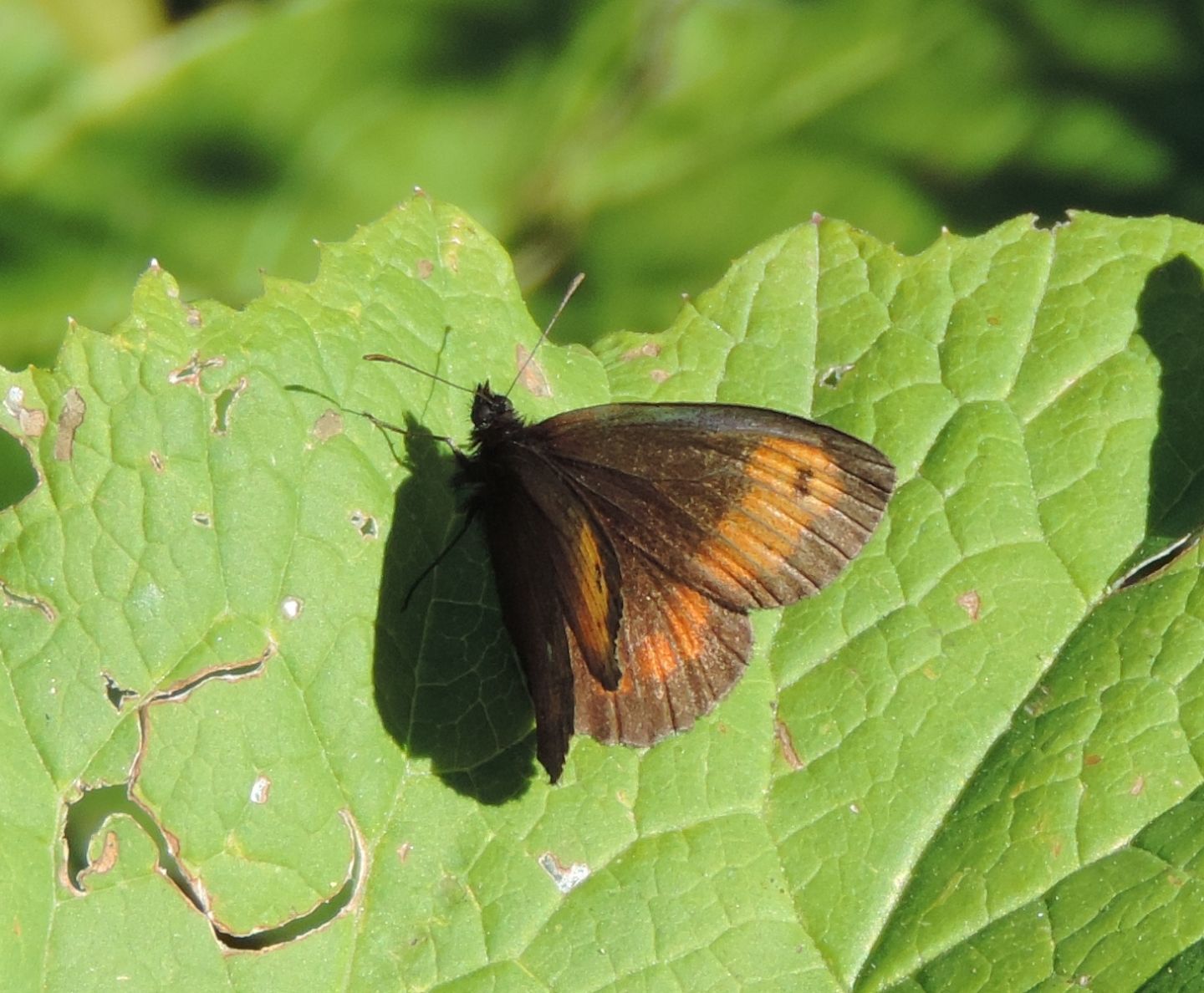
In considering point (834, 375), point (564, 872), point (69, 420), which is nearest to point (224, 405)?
point (69, 420)

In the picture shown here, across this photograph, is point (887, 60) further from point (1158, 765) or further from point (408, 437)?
point (1158, 765)

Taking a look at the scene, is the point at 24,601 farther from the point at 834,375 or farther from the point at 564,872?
the point at 834,375

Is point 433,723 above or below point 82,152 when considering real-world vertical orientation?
below

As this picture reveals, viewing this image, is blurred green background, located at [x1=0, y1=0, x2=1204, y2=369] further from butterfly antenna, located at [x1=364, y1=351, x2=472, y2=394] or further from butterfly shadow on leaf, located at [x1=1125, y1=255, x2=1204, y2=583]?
butterfly shadow on leaf, located at [x1=1125, y1=255, x2=1204, y2=583]

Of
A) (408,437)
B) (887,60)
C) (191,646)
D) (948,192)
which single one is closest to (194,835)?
(191,646)

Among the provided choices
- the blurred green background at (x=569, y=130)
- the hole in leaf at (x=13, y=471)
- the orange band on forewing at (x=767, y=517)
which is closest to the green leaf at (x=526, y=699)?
the orange band on forewing at (x=767, y=517)

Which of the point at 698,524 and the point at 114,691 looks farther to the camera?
the point at 698,524
